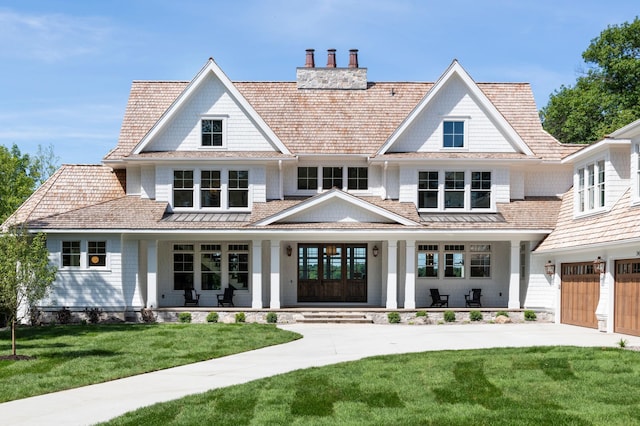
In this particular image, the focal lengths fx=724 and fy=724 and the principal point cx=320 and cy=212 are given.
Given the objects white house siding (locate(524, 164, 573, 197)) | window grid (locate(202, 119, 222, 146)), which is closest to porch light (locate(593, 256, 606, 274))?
white house siding (locate(524, 164, 573, 197))

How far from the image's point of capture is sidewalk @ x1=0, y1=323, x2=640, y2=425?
10.6 m

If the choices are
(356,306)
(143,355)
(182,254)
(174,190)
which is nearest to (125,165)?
(174,190)

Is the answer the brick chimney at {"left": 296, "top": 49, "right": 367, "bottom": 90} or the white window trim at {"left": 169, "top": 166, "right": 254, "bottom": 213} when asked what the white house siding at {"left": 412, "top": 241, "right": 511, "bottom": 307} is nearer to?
the white window trim at {"left": 169, "top": 166, "right": 254, "bottom": 213}

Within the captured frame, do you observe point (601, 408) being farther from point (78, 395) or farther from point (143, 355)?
point (143, 355)

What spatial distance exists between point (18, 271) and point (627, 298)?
15364 millimetres

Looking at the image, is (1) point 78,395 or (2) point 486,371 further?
(2) point 486,371

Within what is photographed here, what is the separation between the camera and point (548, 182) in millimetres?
28641

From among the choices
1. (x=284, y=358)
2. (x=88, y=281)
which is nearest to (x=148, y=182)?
(x=88, y=281)

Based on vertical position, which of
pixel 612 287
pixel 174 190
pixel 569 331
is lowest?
pixel 569 331

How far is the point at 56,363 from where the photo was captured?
586 inches

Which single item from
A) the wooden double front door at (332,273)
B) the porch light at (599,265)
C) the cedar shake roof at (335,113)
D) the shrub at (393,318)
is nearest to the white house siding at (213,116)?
the cedar shake roof at (335,113)

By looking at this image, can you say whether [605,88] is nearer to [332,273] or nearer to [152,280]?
[332,273]

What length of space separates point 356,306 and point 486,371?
14.5m

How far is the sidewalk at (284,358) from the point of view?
34.9 feet
